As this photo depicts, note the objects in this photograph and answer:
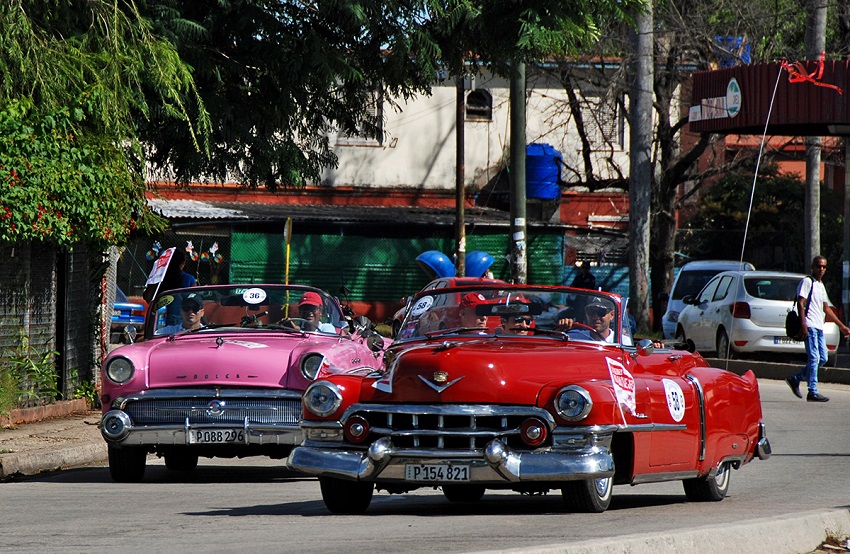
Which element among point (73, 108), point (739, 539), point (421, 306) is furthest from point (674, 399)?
point (73, 108)

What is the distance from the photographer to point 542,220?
42.4 metres

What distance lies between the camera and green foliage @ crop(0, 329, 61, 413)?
48.1 ft

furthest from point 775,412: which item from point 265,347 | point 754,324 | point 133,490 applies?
point 133,490

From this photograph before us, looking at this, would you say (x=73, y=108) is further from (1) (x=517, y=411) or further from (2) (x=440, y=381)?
(1) (x=517, y=411)

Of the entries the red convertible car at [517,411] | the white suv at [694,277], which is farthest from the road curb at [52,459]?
the white suv at [694,277]

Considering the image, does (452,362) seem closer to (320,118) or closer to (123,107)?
(123,107)

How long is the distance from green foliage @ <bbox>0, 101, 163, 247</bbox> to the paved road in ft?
9.98

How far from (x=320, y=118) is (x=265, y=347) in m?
8.47

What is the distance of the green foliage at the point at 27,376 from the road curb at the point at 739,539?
9.29 m

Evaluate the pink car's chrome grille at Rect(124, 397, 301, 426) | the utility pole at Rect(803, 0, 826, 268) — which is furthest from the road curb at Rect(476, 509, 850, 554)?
the utility pole at Rect(803, 0, 826, 268)

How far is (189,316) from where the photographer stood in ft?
40.3

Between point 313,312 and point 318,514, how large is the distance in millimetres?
4183

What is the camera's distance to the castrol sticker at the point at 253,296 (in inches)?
488

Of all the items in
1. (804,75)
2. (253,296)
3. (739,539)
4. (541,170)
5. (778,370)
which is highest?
(804,75)
